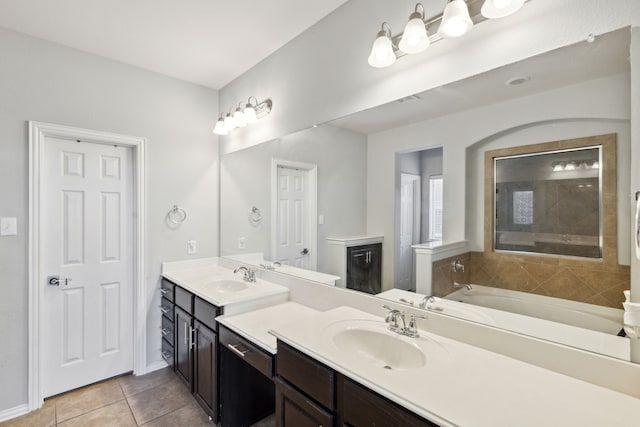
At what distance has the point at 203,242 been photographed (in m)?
2.92

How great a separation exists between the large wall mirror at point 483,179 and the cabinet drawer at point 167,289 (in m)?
1.06

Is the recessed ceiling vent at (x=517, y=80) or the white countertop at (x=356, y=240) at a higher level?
the recessed ceiling vent at (x=517, y=80)

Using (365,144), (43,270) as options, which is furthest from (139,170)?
(365,144)

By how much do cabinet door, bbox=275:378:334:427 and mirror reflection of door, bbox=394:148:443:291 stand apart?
2.25 ft

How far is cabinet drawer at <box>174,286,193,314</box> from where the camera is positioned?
2164mm

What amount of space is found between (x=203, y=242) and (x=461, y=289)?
2312 millimetres

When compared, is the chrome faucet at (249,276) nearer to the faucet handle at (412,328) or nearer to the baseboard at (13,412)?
the faucet handle at (412,328)

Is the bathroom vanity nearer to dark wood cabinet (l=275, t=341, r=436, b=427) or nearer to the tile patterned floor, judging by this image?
dark wood cabinet (l=275, t=341, r=436, b=427)

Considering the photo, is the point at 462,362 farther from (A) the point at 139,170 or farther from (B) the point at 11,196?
(B) the point at 11,196

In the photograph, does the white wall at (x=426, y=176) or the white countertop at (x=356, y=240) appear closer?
the white wall at (x=426, y=176)

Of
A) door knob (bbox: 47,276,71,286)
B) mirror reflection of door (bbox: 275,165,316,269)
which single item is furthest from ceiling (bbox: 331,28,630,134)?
door knob (bbox: 47,276,71,286)

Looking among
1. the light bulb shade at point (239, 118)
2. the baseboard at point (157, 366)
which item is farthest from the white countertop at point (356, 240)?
the baseboard at point (157, 366)

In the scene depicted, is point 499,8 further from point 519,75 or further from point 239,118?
point 239,118

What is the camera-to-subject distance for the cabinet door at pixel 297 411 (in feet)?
3.80
